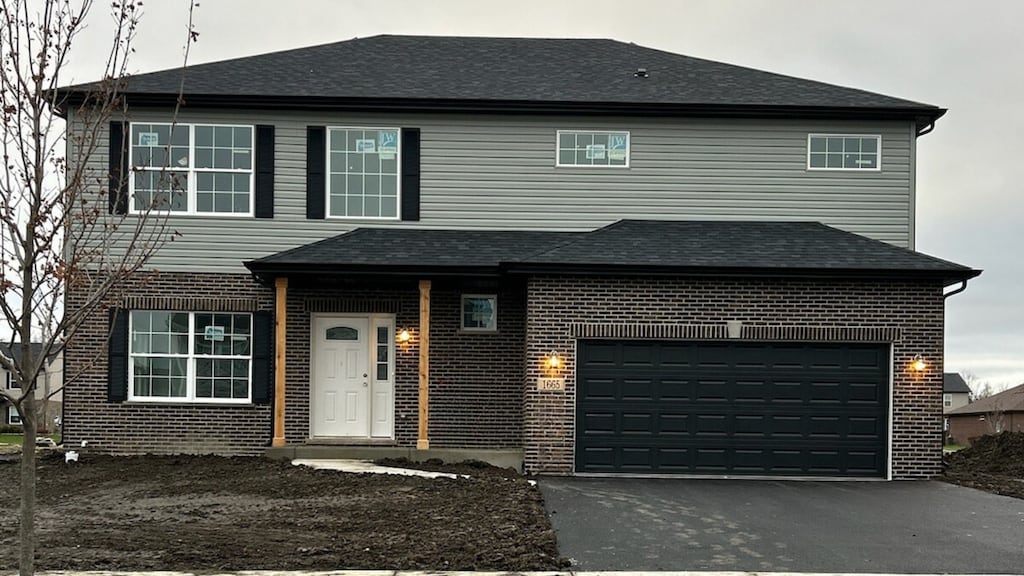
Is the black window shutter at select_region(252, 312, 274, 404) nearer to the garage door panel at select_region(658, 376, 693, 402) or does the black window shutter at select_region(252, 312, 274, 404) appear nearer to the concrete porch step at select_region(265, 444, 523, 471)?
the concrete porch step at select_region(265, 444, 523, 471)

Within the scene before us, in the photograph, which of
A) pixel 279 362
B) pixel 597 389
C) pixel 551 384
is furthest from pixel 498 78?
pixel 279 362

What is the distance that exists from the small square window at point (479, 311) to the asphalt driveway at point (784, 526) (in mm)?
3016

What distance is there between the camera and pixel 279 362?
46.8 ft

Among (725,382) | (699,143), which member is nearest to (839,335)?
(725,382)

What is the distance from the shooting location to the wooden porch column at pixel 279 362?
46.7 ft

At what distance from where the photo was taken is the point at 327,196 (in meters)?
15.3

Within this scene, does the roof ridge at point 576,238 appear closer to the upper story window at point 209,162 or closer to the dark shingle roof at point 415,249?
the dark shingle roof at point 415,249

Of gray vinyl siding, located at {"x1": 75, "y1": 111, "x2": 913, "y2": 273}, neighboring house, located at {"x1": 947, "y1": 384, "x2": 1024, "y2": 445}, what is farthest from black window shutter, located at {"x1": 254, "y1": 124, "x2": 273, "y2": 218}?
neighboring house, located at {"x1": 947, "y1": 384, "x2": 1024, "y2": 445}

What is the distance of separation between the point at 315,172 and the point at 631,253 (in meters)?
5.25

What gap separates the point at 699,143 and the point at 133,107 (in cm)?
907

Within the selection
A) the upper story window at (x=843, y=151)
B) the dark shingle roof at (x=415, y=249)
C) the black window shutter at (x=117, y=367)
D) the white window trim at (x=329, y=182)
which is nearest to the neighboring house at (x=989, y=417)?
the upper story window at (x=843, y=151)

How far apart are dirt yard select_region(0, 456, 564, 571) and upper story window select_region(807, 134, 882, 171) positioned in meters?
7.29

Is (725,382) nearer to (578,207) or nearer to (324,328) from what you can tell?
(578,207)

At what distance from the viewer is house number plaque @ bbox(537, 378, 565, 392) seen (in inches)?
537
